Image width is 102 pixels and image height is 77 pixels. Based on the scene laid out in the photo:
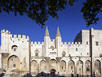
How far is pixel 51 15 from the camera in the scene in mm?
7816

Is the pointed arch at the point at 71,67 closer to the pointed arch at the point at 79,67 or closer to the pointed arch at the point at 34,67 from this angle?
the pointed arch at the point at 79,67

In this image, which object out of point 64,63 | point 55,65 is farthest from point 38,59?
point 64,63

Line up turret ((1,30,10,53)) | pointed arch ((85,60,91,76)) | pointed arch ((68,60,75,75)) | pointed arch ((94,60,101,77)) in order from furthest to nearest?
pointed arch ((68,60,75,75)) < pointed arch ((85,60,91,76)) < pointed arch ((94,60,101,77)) < turret ((1,30,10,53))

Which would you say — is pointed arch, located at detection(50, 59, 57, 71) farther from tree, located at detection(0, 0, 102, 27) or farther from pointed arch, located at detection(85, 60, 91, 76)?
tree, located at detection(0, 0, 102, 27)

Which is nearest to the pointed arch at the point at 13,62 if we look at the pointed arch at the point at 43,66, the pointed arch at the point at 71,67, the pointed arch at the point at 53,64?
the pointed arch at the point at 43,66

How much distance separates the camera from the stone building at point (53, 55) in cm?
2925

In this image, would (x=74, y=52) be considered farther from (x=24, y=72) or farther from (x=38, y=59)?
(x=24, y=72)

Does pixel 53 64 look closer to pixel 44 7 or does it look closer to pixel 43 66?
pixel 43 66

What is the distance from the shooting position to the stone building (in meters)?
29.2

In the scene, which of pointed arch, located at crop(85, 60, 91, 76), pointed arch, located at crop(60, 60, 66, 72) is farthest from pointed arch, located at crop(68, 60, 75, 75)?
pointed arch, located at crop(85, 60, 91, 76)

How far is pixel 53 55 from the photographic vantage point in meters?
35.2

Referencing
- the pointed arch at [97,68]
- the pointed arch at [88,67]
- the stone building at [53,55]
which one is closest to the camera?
the stone building at [53,55]

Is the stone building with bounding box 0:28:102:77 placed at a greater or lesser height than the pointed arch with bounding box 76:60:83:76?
greater

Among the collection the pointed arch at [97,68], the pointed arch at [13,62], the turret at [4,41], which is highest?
the turret at [4,41]
